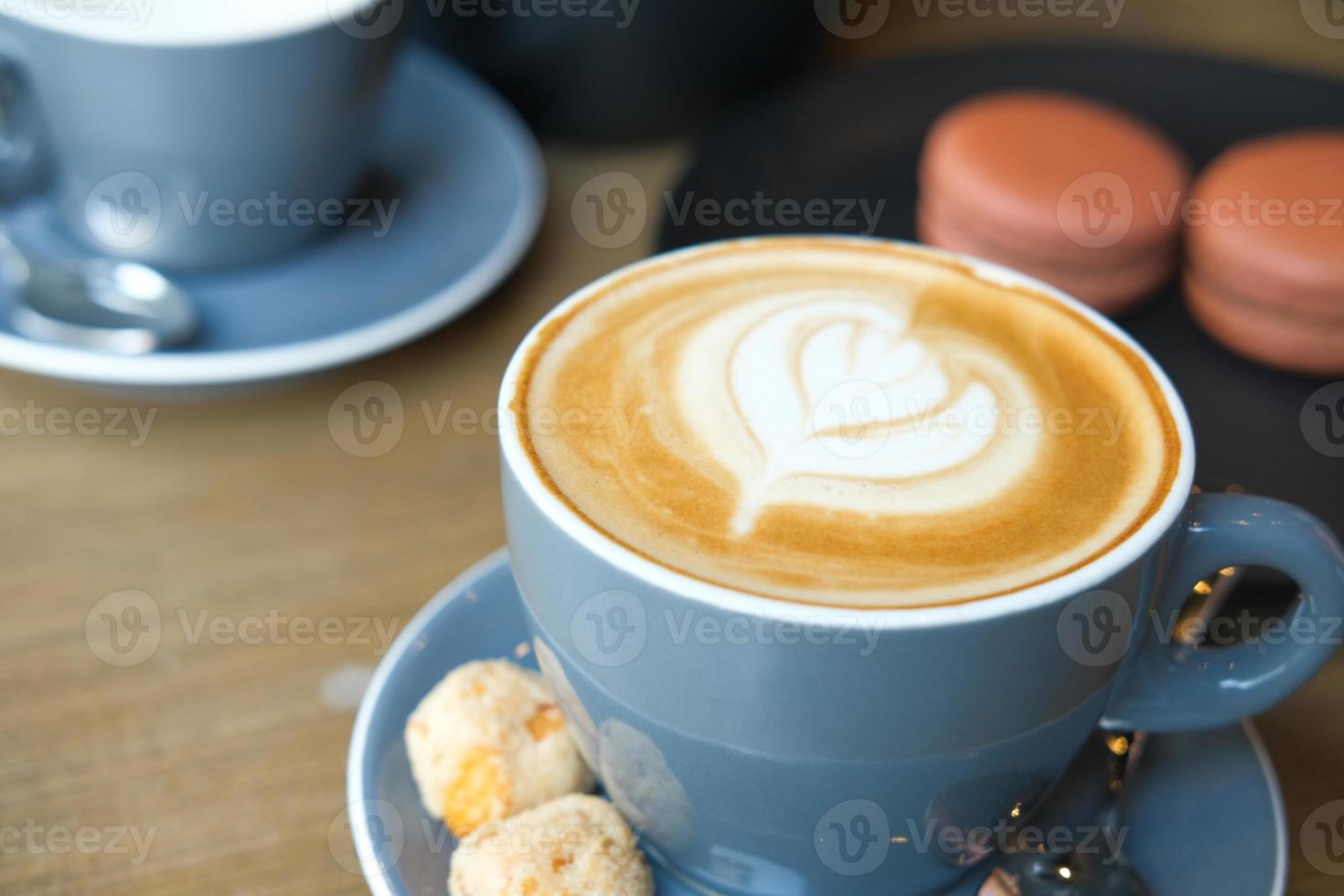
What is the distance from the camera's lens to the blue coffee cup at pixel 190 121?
0.86 m

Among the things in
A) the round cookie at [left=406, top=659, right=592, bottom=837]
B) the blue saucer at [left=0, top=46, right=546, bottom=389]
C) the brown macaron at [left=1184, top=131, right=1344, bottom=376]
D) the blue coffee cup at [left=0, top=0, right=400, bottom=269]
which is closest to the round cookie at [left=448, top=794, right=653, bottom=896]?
the round cookie at [left=406, top=659, right=592, bottom=837]

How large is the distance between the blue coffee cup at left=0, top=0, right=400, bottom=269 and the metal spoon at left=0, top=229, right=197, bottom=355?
0.04 metres

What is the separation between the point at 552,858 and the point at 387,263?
0.59 metres

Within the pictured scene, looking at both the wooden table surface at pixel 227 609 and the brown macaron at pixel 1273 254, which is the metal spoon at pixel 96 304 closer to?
the wooden table surface at pixel 227 609

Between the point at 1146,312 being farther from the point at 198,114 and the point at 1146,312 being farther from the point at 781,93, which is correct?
the point at 198,114

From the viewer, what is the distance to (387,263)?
1022mm

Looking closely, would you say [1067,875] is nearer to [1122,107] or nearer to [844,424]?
[844,424]

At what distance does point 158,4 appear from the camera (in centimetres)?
107

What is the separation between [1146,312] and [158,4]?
84 cm

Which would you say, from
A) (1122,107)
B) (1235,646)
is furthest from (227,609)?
(1122,107)

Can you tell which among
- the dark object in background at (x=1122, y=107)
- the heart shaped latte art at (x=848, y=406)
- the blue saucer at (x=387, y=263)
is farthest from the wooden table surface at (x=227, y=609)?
the heart shaped latte art at (x=848, y=406)

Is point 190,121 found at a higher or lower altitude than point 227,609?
higher

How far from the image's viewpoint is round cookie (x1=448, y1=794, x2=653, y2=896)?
0.55 meters

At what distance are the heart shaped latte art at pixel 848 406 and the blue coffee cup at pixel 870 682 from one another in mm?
59
